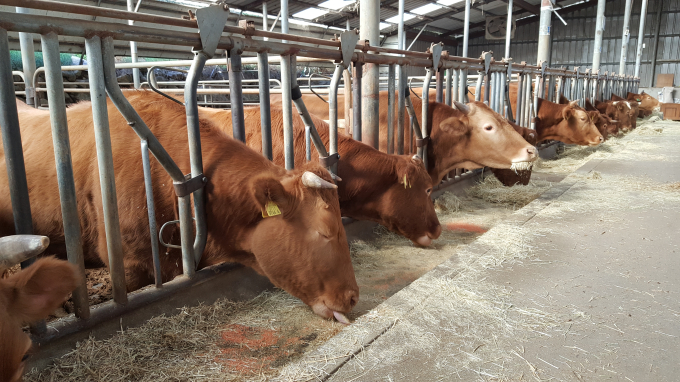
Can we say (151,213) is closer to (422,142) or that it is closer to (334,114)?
(334,114)

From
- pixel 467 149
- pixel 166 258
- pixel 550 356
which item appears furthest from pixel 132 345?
pixel 467 149

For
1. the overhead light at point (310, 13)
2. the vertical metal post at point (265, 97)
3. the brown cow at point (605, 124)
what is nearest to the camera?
the vertical metal post at point (265, 97)

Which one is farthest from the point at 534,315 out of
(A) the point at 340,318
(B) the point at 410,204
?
(B) the point at 410,204

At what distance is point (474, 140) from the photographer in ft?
19.7

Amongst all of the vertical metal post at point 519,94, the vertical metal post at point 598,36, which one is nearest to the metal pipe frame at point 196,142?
the vertical metal post at point 519,94

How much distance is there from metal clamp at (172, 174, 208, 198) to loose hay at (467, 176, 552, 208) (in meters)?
5.02

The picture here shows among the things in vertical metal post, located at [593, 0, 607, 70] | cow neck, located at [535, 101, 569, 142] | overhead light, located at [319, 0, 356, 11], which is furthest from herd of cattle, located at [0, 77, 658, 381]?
vertical metal post, located at [593, 0, 607, 70]

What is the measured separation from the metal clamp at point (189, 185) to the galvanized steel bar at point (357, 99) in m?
2.05

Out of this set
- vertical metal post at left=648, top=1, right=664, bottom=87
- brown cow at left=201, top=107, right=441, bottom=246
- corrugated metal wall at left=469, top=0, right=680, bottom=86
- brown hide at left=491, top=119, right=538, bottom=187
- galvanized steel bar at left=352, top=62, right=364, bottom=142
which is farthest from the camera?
corrugated metal wall at left=469, top=0, right=680, bottom=86

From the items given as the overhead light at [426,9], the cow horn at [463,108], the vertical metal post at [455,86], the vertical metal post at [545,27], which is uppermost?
the overhead light at [426,9]

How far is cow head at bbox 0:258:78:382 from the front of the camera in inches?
57.3

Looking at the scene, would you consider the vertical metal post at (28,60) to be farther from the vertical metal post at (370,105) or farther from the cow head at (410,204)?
the cow head at (410,204)

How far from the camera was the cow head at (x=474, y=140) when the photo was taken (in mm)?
5875

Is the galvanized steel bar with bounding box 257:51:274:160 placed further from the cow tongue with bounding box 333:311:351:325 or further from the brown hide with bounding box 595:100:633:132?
the brown hide with bounding box 595:100:633:132
